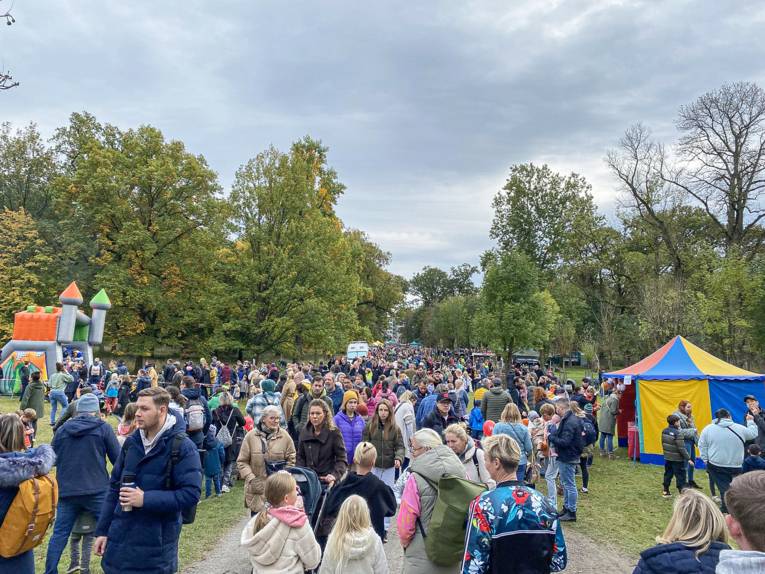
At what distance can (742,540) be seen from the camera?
6.56 ft

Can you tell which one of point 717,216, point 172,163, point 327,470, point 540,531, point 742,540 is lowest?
point 327,470

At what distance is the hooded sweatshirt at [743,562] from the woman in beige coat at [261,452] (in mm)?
4118

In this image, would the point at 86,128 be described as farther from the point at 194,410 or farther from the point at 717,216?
the point at 717,216

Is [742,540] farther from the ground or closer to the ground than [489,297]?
closer to the ground

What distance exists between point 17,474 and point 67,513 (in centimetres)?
184

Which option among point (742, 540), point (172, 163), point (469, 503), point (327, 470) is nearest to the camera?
point (742, 540)

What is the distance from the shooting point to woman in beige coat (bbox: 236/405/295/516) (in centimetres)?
520

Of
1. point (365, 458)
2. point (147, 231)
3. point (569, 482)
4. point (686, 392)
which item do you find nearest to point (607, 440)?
point (686, 392)

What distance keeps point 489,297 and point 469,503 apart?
24.9 meters

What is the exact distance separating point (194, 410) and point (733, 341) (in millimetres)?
24759

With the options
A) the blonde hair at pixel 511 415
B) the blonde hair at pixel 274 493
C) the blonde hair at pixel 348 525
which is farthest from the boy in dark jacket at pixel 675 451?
the blonde hair at pixel 274 493

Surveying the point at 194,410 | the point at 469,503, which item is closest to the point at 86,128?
the point at 194,410

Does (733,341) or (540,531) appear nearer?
(540,531)

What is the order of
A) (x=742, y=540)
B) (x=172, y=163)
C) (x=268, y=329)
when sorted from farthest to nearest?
(x=172, y=163), (x=268, y=329), (x=742, y=540)
